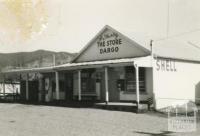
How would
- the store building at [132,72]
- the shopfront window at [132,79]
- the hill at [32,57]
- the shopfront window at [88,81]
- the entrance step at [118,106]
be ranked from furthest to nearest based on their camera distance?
1. the hill at [32,57]
2. the shopfront window at [88,81]
3. the shopfront window at [132,79]
4. the store building at [132,72]
5. the entrance step at [118,106]

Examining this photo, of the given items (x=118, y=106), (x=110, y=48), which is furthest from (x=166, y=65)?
(x=110, y=48)

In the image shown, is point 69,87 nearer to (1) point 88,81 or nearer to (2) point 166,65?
(1) point 88,81

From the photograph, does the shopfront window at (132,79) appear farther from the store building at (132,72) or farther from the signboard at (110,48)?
the signboard at (110,48)

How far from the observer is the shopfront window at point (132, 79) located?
942 inches

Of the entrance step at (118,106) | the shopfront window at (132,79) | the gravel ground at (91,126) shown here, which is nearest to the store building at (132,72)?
the shopfront window at (132,79)

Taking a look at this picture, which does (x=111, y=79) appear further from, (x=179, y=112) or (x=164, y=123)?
(x=164, y=123)

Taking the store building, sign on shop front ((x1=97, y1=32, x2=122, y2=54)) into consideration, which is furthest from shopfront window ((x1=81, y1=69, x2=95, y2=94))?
sign on shop front ((x1=97, y1=32, x2=122, y2=54))

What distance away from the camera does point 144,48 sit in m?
23.8

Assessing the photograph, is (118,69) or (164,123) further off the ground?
(118,69)

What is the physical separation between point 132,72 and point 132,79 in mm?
454

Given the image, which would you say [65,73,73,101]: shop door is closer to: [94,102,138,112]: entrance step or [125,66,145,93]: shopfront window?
[94,102,138,112]: entrance step

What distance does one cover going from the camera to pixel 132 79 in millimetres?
24562

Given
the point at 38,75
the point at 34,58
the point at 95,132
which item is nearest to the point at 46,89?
the point at 38,75

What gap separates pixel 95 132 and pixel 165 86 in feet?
36.5
